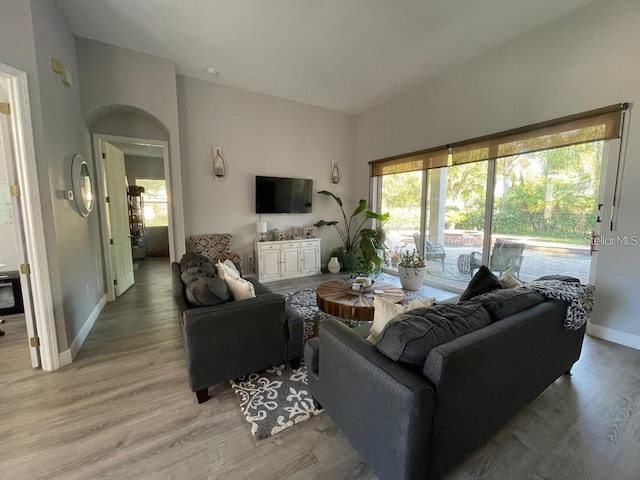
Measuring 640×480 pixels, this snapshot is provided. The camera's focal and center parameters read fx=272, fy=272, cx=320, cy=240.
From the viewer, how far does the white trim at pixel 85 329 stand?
2.62 metres

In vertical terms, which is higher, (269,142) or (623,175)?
(269,142)

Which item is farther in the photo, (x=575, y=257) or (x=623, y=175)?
(x=575, y=257)

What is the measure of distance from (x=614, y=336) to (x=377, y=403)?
3.30 m

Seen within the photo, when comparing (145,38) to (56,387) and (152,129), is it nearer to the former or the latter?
(152,129)

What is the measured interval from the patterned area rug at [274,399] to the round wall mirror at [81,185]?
2.71 metres

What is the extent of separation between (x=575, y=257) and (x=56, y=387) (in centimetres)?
534

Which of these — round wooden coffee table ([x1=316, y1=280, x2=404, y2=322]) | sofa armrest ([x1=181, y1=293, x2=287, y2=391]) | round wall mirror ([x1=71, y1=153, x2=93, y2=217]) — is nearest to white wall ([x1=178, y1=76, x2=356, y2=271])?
round wall mirror ([x1=71, y1=153, x2=93, y2=217])

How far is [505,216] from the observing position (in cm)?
385

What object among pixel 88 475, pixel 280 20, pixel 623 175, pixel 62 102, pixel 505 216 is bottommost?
pixel 88 475

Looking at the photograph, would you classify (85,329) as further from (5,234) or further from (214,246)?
(5,234)

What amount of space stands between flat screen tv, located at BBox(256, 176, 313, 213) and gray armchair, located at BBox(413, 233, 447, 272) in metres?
2.34

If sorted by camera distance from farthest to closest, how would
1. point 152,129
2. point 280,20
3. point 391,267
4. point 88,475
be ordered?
point 391,267
point 152,129
point 280,20
point 88,475

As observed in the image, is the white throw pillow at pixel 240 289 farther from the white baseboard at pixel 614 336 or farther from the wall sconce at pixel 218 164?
the white baseboard at pixel 614 336

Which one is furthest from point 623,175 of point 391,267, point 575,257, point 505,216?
point 391,267
